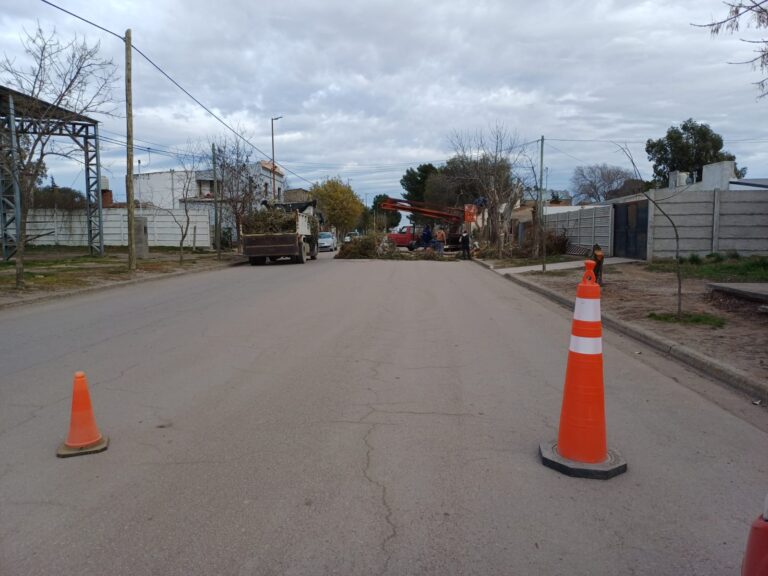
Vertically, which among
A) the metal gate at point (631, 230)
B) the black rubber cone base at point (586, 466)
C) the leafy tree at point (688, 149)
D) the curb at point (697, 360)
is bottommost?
the black rubber cone base at point (586, 466)

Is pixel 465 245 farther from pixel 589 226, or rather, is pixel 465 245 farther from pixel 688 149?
pixel 688 149

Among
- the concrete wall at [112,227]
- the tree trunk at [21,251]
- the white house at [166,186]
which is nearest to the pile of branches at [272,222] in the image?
the concrete wall at [112,227]

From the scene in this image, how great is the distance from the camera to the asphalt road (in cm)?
319

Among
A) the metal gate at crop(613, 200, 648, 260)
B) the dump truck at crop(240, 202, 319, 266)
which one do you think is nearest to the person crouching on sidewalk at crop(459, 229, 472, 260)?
the dump truck at crop(240, 202, 319, 266)

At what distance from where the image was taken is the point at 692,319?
971 cm

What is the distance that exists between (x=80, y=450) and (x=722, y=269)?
54.4 ft

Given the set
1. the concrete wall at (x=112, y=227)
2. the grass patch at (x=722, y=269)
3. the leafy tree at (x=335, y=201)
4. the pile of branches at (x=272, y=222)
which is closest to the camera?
the grass patch at (x=722, y=269)

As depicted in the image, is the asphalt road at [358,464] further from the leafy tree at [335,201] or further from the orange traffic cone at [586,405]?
the leafy tree at [335,201]

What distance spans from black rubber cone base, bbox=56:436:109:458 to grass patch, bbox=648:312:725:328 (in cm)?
846

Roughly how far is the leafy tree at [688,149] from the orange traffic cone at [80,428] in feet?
163

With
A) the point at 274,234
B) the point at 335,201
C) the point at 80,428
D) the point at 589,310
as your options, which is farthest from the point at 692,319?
the point at 335,201

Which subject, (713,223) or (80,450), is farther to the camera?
(713,223)

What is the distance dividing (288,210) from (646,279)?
693 inches

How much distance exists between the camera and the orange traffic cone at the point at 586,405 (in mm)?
4125
